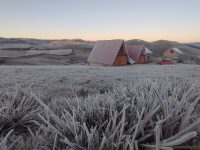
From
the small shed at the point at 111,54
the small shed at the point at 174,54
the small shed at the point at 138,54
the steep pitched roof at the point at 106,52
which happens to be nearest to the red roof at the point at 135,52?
the small shed at the point at 138,54

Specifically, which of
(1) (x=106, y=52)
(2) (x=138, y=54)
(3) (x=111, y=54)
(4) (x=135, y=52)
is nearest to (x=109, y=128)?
(3) (x=111, y=54)

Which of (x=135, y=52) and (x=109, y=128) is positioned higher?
(x=109, y=128)

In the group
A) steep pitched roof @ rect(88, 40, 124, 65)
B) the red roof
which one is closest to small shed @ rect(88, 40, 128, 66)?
steep pitched roof @ rect(88, 40, 124, 65)

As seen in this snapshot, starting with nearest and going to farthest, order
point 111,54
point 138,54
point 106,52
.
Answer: point 111,54 → point 106,52 → point 138,54

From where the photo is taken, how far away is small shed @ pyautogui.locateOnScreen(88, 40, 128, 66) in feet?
118

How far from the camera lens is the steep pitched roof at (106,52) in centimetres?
3616

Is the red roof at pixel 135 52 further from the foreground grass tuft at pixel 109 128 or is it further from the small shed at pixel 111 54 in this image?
the foreground grass tuft at pixel 109 128

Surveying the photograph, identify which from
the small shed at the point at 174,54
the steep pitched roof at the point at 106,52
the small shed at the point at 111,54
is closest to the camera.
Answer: the small shed at the point at 111,54

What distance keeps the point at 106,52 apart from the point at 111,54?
5.13ft

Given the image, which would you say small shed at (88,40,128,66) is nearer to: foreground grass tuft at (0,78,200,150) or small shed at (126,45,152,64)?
small shed at (126,45,152,64)

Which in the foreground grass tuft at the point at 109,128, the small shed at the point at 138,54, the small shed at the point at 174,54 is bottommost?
the small shed at the point at 174,54

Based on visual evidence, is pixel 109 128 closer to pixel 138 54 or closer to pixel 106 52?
pixel 106 52

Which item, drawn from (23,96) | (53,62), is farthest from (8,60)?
(23,96)

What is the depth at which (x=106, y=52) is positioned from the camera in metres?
37.9
